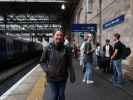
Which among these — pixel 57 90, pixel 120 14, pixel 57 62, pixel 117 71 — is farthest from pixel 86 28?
pixel 57 62

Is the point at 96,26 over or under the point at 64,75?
over

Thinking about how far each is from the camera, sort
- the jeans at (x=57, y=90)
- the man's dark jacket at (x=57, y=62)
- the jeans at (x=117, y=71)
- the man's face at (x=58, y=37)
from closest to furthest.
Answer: the man's face at (x=58, y=37)
the man's dark jacket at (x=57, y=62)
the jeans at (x=57, y=90)
the jeans at (x=117, y=71)

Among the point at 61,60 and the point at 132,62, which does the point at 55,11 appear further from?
the point at 61,60

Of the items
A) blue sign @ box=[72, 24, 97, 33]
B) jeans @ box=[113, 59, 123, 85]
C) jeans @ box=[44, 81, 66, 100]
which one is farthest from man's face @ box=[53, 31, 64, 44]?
blue sign @ box=[72, 24, 97, 33]

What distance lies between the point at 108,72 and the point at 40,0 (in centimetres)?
2761

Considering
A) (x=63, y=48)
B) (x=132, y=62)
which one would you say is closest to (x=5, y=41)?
(x=132, y=62)

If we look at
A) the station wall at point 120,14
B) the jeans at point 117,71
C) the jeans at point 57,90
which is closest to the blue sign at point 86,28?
the station wall at point 120,14

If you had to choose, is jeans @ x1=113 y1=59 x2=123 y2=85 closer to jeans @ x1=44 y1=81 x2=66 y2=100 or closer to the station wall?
the station wall

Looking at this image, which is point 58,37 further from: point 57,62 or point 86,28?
point 86,28

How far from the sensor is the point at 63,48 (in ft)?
21.9

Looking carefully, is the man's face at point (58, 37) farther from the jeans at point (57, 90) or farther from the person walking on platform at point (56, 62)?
the jeans at point (57, 90)

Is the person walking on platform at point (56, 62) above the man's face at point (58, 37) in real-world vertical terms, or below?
below

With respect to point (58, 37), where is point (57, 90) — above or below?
below

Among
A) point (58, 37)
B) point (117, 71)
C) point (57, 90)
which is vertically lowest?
point (117, 71)
